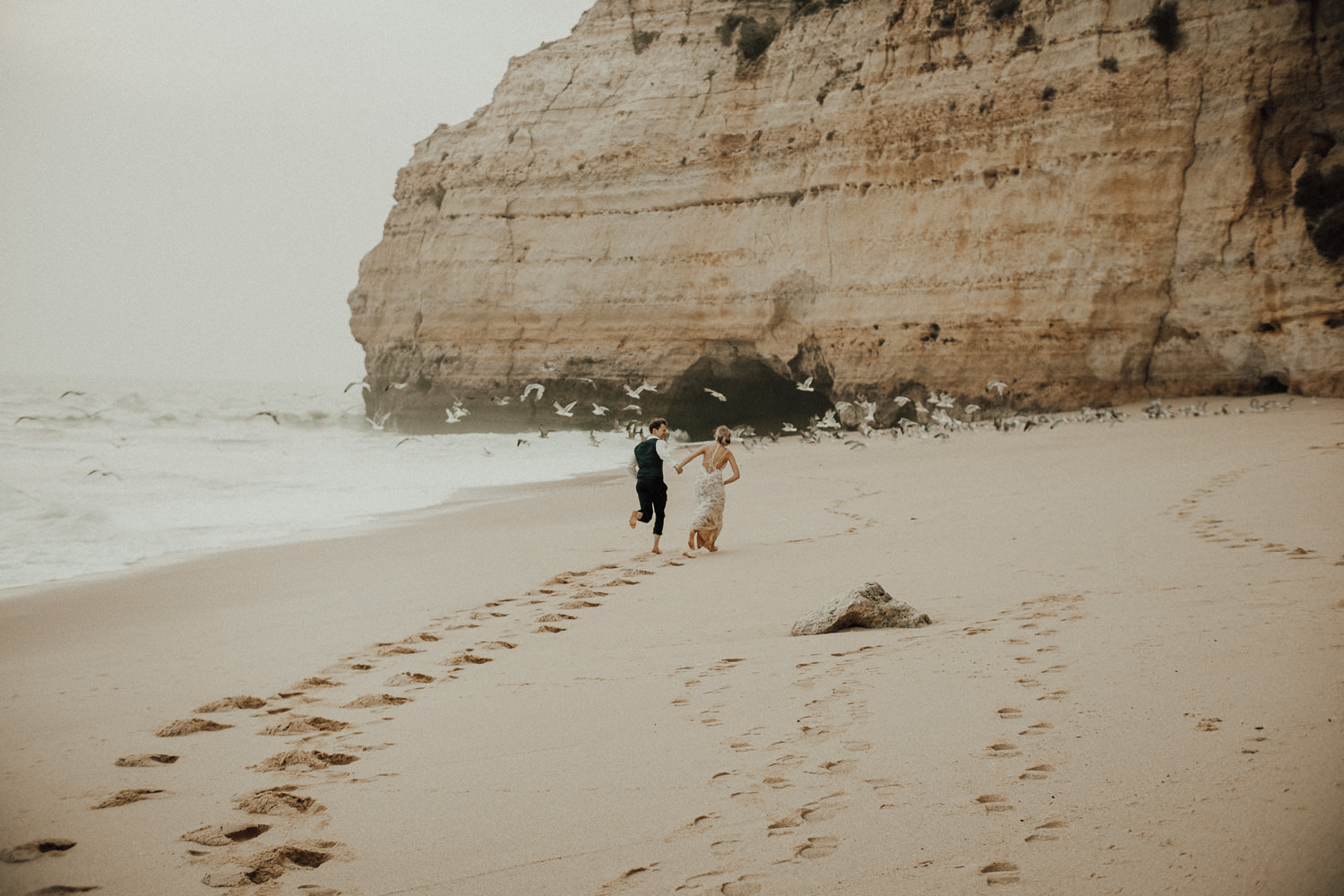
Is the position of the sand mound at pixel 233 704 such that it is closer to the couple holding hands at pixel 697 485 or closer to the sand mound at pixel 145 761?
the sand mound at pixel 145 761

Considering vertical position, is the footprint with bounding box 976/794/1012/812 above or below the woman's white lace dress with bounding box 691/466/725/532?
below

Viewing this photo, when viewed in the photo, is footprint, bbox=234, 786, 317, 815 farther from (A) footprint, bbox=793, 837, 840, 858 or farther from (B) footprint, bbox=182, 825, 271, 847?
(A) footprint, bbox=793, 837, 840, 858

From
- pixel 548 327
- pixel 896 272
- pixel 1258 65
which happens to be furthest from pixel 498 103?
pixel 1258 65

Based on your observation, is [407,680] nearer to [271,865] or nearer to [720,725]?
[720,725]

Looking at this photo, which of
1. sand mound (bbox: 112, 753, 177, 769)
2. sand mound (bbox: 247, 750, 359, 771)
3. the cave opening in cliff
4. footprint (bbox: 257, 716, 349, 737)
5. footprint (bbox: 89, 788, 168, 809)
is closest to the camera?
footprint (bbox: 89, 788, 168, 809)

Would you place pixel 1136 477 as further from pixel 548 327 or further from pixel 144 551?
pixel 548 327

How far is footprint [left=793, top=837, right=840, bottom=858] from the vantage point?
2.25m

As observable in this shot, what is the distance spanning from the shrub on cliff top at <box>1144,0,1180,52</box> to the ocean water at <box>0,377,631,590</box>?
49.8 feet

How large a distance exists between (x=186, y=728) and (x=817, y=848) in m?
2.92

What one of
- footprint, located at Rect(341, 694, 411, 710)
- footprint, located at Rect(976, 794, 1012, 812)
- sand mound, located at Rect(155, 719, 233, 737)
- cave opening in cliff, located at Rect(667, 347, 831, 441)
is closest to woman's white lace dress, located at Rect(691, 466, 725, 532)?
footprint, located at Rect(341, 694, 411, 710)

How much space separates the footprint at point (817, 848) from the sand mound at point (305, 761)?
6.04 ft

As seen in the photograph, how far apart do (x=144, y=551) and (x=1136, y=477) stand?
35.6 ft

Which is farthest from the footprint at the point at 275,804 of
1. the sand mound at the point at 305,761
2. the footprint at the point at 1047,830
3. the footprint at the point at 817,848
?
the footprint at the point at 1047,830

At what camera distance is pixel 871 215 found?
2333 cm
